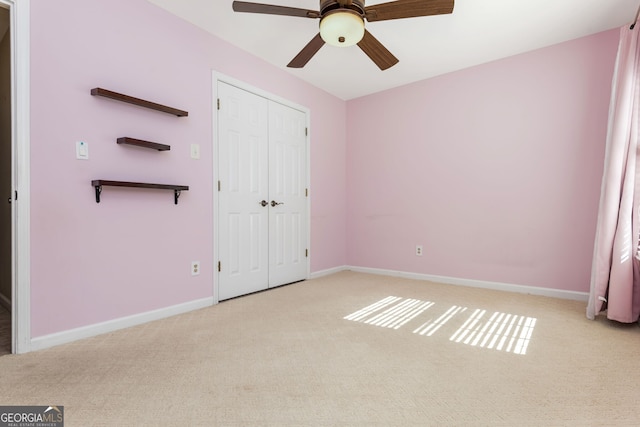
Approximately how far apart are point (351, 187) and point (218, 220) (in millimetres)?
2289

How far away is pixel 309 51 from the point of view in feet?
8.23

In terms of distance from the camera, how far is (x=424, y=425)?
1.32 meters

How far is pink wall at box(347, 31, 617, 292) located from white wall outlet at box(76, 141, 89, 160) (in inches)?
131

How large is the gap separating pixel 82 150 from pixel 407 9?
91.2 inches

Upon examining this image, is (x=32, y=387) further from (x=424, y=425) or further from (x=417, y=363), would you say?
(x=417, y=363)

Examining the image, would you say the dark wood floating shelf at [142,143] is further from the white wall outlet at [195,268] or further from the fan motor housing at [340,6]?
the fan motor housing at [340,6]

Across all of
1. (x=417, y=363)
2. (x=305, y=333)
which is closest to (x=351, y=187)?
(x=305, y=333)

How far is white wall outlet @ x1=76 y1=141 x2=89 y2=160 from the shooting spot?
2.22 metres

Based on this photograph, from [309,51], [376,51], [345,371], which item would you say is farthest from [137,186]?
[376,51]

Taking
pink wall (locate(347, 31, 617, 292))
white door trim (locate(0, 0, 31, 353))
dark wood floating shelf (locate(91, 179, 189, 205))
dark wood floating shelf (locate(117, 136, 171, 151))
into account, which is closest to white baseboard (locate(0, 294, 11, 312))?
white door trim (locate(0, 0, 31, 353))

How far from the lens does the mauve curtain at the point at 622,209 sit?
245 centimetres

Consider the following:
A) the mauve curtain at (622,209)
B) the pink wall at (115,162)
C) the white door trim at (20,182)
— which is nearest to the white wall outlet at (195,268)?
the pink wall at (115,162)

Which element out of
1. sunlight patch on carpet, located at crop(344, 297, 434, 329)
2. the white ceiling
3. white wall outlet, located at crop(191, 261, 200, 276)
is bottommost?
sunlight patch on carpet, located at crop(344, 297, 434, 329)

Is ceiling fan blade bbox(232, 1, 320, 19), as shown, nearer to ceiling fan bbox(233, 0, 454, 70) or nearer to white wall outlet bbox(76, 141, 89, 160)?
ceiling fan bbox(233, 0, 454, 70)
